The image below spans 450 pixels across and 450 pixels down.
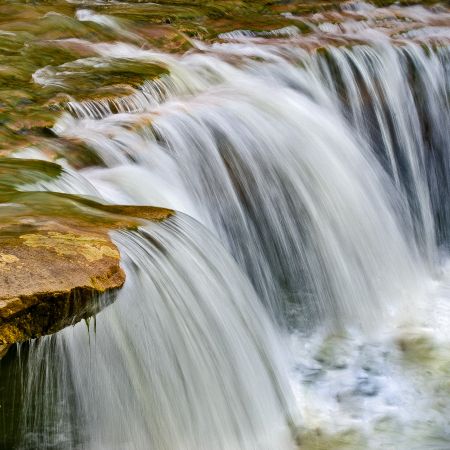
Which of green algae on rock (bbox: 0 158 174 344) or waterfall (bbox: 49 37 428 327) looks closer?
green algae on rock (bbox: 0 158 174 344)

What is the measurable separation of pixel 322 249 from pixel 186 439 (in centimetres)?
245

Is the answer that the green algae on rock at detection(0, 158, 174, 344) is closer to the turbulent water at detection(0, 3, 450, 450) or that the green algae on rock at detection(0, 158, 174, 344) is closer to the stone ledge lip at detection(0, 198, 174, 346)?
the stone ledge lip at detection(0, 198, 174, 346)

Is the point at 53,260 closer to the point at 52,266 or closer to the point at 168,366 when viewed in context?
the point at 52,266

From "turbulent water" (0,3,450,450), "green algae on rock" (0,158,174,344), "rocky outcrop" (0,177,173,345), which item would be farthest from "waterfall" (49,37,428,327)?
"rocky outcrop" (0,177,173,345)

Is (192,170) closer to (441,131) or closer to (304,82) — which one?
(304,82)

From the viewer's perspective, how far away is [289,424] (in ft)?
14.2

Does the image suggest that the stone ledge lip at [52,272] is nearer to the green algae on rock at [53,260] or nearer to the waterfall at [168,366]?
the green algae on rock at [53,260]

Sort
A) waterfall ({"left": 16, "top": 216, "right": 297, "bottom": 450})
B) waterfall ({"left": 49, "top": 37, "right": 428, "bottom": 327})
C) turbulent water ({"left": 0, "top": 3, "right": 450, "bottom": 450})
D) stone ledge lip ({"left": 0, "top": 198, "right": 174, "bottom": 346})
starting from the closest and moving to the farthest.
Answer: stone ledge lip ({"left": 0, "top": 198, "right": 174, "bottom": 346}), waterfall ({"left": 16, "top": 216, "right": 297, "bottom": 450}), turbulent water ({"left": 0, "top": 3, "right": 450, "bottom": 450}), waterfall ({"left": 49, "top": 37, "right": 428, "bottom": 327})

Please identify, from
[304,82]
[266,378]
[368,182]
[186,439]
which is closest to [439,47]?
→ [304,82]

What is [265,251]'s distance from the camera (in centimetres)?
559

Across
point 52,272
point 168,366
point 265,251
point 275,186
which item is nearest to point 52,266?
point 52,272

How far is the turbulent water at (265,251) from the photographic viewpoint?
345 centimetres

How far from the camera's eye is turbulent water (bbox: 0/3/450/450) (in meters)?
3.45

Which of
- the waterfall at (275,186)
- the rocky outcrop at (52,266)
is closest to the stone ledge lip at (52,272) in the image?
the rocky outcrop at (52,266)
